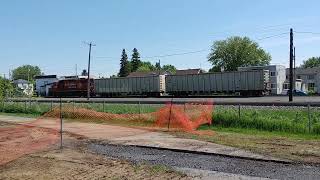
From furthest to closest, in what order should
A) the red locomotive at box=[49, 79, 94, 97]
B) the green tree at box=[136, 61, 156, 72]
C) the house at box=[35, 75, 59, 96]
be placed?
1. the green tree at box=[136, 61, 156, 72]
2. the house at box=[35, 75, 59, 96]
3. the red locomotive at box=[49, 79, 94, 97]

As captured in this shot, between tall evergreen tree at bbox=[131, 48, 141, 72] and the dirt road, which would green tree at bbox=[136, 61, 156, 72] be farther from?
the dirt road

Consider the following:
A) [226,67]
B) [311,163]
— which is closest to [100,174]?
[311,163]

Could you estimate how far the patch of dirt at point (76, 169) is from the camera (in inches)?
408

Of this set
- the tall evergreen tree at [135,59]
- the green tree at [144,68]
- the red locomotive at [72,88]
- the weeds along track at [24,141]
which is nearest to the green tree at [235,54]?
the green tree at [144,68]

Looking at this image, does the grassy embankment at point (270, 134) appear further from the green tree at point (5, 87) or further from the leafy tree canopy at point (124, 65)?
the leafy tree canopy at point (124, 65)

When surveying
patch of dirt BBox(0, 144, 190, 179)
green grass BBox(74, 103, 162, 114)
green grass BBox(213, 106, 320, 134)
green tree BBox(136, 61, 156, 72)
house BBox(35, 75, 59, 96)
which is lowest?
patch of dirt BBox(0, 144, 190, 179)

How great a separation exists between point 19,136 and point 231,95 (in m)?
47.7

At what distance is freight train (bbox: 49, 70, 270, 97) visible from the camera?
59750 millimetres

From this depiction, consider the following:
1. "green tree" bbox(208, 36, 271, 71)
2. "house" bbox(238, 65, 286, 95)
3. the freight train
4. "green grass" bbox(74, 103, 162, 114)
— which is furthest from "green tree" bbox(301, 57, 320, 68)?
"green grass" bbox(74, 103, 162, 114)

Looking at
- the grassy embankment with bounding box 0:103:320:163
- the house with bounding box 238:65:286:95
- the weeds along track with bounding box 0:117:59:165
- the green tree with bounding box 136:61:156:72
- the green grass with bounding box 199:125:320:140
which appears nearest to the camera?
the grassy embankment with bounding box 0:103:320:163

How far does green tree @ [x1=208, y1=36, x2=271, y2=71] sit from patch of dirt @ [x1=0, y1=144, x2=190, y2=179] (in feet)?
391

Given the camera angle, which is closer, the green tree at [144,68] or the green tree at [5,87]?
the green tree at [5,87]

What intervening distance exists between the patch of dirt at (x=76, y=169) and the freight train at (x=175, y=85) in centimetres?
4850

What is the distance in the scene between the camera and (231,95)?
2488 inches
